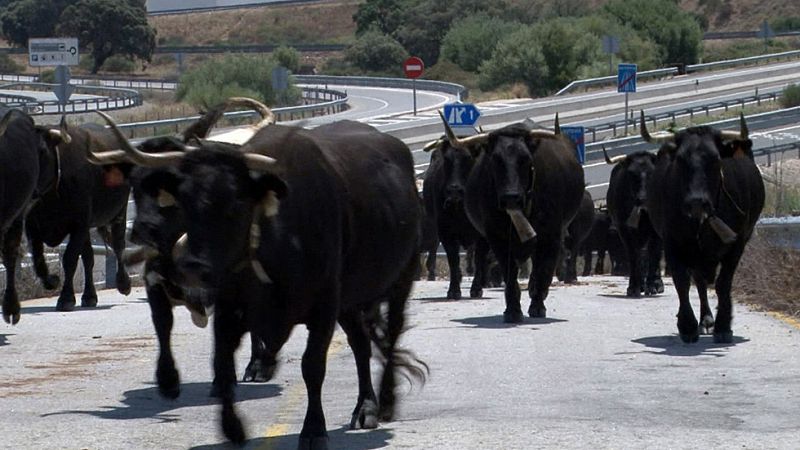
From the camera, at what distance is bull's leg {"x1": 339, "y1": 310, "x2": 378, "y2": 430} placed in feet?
34.4

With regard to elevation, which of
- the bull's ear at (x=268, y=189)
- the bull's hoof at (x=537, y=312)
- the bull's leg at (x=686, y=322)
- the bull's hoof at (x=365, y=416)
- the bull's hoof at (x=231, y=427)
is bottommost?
the bull's hoof at (x=537, y=312)

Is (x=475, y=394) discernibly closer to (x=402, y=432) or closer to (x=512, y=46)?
(x=402, y=432)

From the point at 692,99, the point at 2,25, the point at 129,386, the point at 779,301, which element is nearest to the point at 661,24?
the point at 692,99

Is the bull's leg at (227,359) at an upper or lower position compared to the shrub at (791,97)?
upper

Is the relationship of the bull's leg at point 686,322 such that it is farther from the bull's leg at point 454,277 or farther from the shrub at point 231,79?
the shrub at point 231,79

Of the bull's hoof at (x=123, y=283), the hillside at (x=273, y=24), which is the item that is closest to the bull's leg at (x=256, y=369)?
the bull's hoof at (x=123, y=283)

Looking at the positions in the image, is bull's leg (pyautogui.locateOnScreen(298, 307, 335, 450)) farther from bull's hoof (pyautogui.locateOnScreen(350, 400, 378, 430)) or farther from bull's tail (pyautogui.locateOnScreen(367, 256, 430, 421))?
bull's tail (pyautogui.locateOnScreen(367, 256, 430, 421))

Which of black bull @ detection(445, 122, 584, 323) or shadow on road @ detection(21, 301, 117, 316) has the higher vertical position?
black bull @ detection(445, 122, 584, 323)

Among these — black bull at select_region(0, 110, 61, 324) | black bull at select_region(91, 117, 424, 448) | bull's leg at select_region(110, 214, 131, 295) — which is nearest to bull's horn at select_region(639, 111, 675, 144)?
black bull at select_region(0, 110, 61, 324)

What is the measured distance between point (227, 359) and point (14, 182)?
786cm

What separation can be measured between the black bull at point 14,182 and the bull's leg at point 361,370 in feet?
20.9

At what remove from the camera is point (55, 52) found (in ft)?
189

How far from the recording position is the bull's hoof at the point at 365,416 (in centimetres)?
1047

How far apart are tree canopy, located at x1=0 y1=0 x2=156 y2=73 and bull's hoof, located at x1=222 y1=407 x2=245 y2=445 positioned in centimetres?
10214
